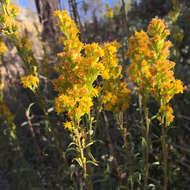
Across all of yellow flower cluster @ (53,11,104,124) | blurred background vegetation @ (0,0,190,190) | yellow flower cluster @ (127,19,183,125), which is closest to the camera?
yellow flower cluster @ (53,11,104,124)

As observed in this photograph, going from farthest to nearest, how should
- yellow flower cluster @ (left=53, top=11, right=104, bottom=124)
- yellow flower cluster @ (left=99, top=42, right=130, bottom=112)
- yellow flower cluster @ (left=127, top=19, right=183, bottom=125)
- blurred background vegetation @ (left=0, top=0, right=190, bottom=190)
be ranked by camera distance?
blurred background vegetation @ (left=0, top=0, right=190, bottom=190) < yellow flower cluster @ (left=99, top=42, right=130, bottom=112) < yellow flower cluster @ (left=127, top=19, right=183, bottom=125) < yellow flower cluster @ (left=53, top=11, right=104, bottom=124)

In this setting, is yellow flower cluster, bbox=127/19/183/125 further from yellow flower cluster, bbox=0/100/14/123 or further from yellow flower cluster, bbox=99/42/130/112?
yellow flower cluster, bbox=0/100/14/123

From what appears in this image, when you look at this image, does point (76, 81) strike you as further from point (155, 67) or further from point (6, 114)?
point (6, 114)

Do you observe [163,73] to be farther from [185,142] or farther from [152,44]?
[185,142]

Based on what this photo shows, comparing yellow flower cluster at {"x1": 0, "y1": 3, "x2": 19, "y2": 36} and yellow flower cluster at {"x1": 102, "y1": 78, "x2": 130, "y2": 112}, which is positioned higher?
yellow flower cluster at {"x1": 0, "y1": 3, "x2": 19, "y2": 36}

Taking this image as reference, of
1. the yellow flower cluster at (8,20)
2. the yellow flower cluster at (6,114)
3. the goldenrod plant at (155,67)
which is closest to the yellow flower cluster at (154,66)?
the goldenrod plant at (155,67)

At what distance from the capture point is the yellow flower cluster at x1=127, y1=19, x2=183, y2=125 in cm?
133

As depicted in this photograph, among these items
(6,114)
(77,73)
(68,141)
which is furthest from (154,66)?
(68,141)

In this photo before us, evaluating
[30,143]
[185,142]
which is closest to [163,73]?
[185,142]

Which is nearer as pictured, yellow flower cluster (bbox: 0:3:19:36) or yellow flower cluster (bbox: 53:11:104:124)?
yellow flower cluster (bbox: 53:11:104:124)

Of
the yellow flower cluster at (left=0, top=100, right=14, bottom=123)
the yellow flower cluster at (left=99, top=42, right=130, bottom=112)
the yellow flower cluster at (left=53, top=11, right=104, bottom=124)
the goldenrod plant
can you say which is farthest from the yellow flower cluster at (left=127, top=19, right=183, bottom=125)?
the yellow flower cluster at (left=0, top=100, right=14, bottom=123)

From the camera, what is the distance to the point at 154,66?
1335mm

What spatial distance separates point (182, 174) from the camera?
2328 mm

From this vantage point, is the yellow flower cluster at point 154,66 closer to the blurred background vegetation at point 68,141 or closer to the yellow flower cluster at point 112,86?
the yellow flower cluster at point 112,86
